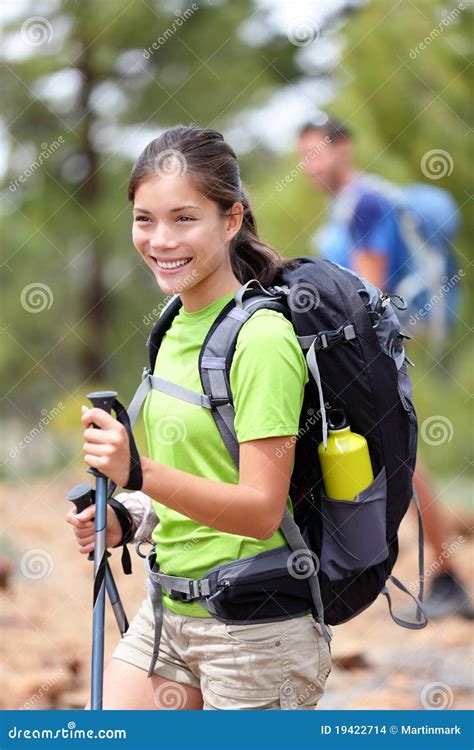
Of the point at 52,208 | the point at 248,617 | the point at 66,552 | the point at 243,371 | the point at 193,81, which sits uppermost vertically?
the point at 193,81

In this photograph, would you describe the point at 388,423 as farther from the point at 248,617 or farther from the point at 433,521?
the point at 433,521

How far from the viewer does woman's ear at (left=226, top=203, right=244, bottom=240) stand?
84.2 inches

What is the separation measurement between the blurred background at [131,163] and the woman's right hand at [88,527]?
3431 millimetres

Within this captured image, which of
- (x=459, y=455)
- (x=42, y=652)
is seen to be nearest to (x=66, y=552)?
(x=42, y=652)

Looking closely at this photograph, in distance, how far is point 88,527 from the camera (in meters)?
2.08

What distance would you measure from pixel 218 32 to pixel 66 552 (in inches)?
223

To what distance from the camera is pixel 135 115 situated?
34.0ft
